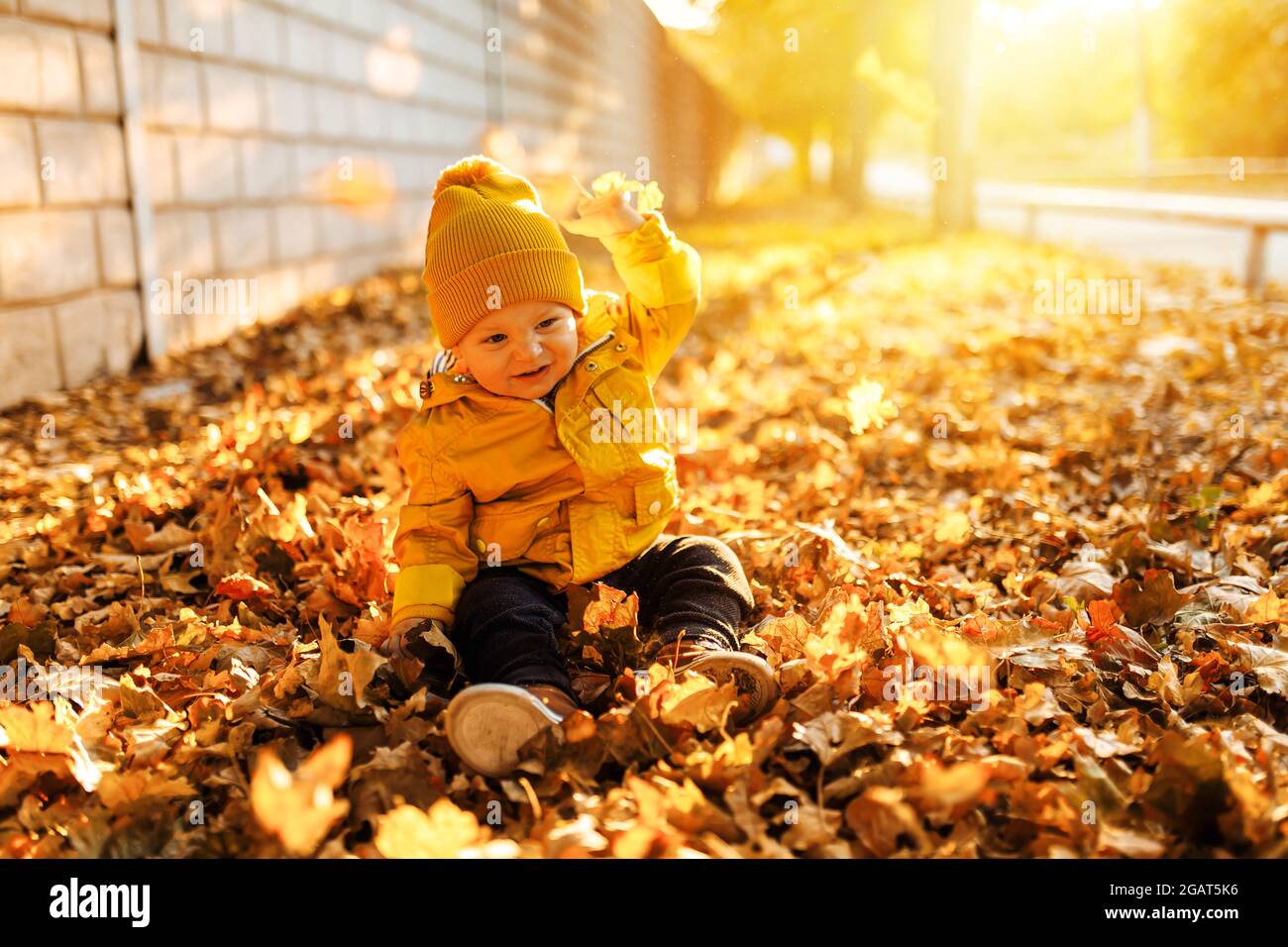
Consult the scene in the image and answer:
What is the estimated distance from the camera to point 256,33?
19.0ft

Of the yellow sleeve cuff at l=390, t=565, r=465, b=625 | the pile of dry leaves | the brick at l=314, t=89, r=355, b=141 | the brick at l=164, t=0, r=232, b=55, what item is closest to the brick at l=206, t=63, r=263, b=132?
the brick at l=164, t=0, r=232, b=55

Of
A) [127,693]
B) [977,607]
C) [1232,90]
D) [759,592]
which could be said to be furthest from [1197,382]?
[1232,90]

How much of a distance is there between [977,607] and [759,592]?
0.51m

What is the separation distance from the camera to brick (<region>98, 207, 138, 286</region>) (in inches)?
179

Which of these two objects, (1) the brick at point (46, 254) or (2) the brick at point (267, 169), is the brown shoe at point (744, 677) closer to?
(1) the brick at point (46, 254)

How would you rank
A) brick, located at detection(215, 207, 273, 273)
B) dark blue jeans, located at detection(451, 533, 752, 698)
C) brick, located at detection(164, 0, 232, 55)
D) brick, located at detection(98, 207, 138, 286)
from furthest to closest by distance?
brick, located at detection(215, 207, 273, 273) → brick, located at detection(164, 0, 232, 55) → brick, located at detection(98, 207, 138, 286) → dark blue jeans, located at detection(451, 533, 752, 698)

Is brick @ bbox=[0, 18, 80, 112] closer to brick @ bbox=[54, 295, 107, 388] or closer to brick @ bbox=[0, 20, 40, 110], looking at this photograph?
brick @ bbox=[0, 20, 40, 110]

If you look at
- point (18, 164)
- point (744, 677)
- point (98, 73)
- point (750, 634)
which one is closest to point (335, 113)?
point (98, 73)

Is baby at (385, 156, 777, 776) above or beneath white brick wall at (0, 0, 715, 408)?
beneath

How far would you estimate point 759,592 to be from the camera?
254cm

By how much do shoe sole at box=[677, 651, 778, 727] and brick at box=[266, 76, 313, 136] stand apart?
5.22 m

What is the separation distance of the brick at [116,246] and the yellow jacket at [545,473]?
3006 mm

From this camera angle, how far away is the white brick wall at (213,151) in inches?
161

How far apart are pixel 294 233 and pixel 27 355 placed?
250 cm
